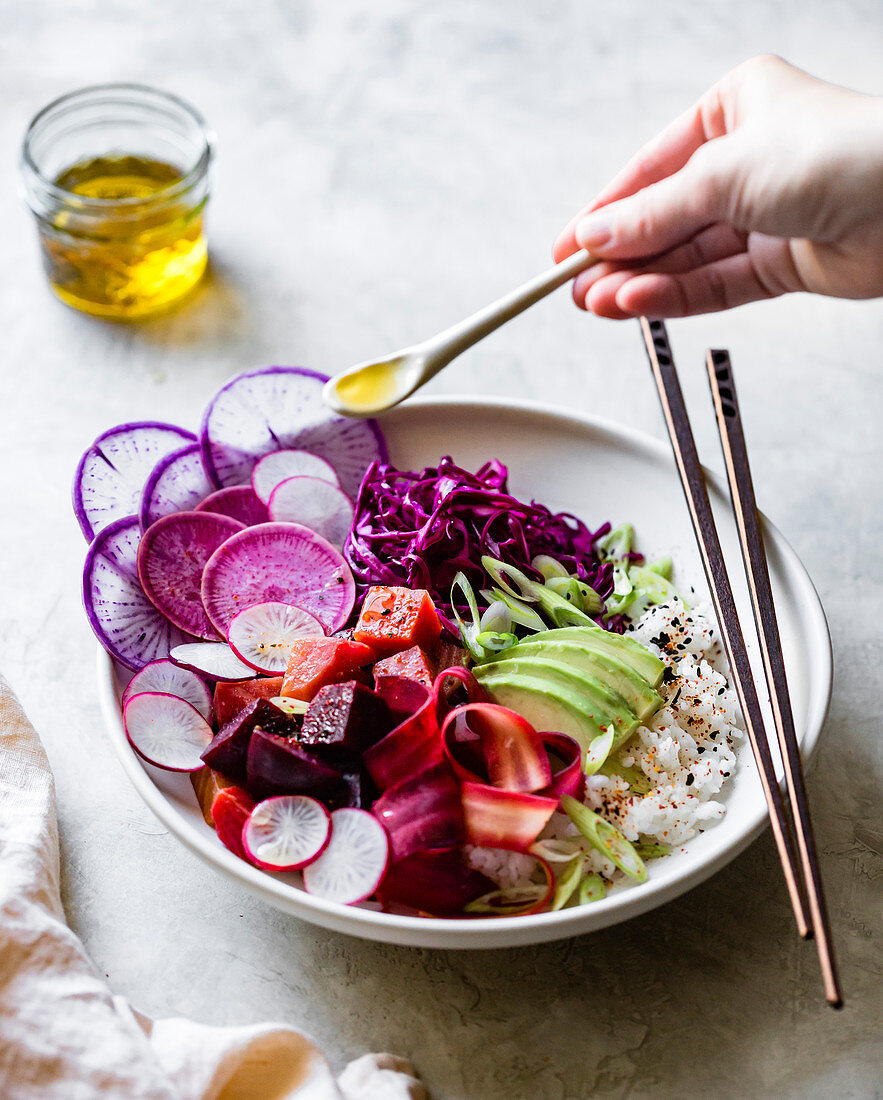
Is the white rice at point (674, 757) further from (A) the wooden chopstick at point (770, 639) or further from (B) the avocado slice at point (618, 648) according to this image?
(A) the wooden chopstick at point (770, 639)

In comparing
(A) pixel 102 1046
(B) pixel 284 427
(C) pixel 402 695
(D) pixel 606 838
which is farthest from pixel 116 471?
(D) pixel 606 838

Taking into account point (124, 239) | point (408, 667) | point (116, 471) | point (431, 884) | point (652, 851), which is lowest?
point (652, 851)

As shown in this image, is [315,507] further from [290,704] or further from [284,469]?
[290,704]

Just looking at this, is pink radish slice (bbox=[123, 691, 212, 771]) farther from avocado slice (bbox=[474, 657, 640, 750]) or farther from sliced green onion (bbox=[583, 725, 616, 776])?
sliced green onion (bbox=[583, 725, 616, 776])

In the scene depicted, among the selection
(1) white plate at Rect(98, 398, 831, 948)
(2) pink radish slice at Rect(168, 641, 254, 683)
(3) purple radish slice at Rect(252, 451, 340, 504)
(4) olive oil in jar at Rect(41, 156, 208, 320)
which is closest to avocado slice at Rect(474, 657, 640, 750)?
(1) white plate at Rect(98, 398, 831, 948)

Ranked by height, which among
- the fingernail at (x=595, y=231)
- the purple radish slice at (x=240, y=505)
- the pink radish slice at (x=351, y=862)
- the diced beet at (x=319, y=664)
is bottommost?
the pink radish slice at (x=351, y=862)

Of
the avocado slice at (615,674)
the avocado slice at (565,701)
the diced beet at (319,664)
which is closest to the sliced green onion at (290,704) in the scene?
the diced beet at (319,664)

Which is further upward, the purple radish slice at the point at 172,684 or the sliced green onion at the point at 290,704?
the purple radish slice at the point at 172,684
